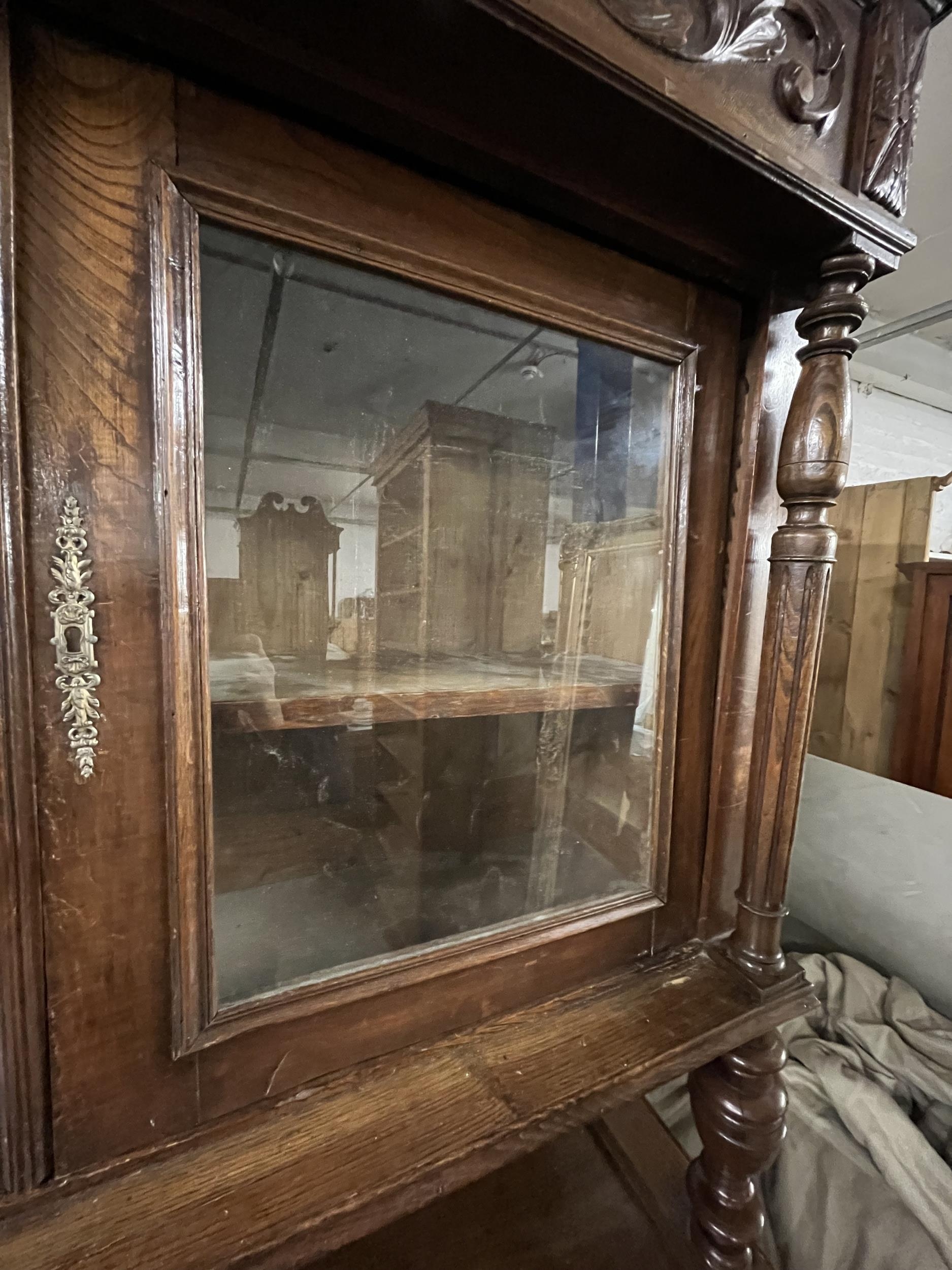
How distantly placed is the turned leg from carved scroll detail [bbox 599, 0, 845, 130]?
2.50ft

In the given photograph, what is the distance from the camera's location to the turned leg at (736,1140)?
51cm

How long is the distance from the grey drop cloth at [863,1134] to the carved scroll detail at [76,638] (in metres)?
0.84

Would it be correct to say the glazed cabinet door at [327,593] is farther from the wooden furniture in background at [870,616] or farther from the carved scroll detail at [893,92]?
the wooden furniture in background at [870,616]

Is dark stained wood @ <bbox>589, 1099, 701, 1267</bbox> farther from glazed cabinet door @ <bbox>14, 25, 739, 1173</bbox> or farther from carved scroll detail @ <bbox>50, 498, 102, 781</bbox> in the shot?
carved scroll detail @ <bbox>50, 498, 102, 781</bbox>

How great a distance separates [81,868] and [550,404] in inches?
18.8

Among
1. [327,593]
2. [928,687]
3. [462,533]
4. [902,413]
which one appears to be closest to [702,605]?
[462,533]

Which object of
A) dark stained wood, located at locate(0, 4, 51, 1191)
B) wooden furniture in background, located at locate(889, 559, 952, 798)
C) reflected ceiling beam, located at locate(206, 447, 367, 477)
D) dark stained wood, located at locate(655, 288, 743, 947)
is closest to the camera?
dark stained wood, located at locate(0, 4, 51, 1191)

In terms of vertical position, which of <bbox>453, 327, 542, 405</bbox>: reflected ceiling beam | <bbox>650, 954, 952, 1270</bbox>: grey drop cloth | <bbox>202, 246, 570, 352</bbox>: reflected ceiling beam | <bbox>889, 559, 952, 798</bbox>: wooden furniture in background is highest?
<bbox>202, 246, 570, 352</bbox>: reflected ceiling beam

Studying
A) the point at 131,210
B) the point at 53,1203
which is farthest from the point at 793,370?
the point at 53,1203

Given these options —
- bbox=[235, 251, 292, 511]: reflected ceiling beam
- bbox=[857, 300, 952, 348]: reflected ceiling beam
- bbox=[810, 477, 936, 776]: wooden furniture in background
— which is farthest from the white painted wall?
bbox=[235, 251, 292, 511]: reflected ceiling beam

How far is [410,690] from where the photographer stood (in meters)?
0.45

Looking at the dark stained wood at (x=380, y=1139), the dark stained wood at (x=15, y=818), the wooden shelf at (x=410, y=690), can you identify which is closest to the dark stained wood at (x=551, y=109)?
the dark stained wood at (x=15, y=818)

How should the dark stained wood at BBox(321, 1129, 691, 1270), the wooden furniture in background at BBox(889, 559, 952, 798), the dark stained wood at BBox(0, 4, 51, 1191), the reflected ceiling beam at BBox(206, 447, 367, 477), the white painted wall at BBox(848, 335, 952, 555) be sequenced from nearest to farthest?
the dark stained wood at BBox(0, 4, 51, 1191), the reflected ceiling beam at BBox(206, 447, 367, 477), the dark stained wood at BBox(321, 1129, 691, 1270), the wooden furniture in background at BBox(889, 559, 952, 798), the white painted wall at BBox(848, 335, 952, 555)

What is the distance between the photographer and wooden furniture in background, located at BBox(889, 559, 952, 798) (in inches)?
44.4
